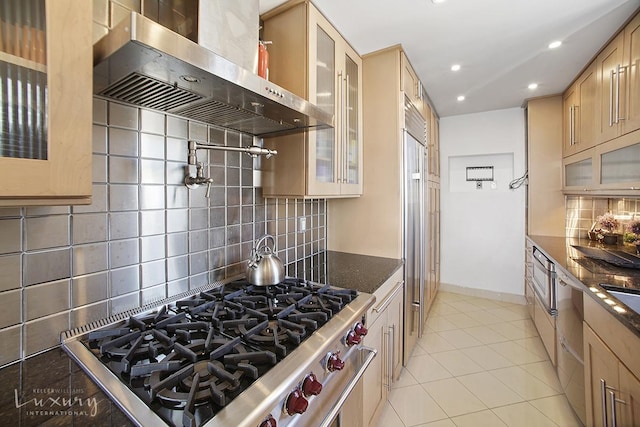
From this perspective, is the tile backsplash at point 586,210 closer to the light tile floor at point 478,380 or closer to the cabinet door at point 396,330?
the light tile floor at point 478,380

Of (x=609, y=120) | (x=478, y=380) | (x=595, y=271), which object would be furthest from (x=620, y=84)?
(x=478, y=380)

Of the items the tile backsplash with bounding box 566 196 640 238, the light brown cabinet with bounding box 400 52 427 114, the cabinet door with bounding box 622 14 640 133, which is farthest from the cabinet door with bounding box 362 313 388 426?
the tile backsplash with bounding box 566 196 640 238

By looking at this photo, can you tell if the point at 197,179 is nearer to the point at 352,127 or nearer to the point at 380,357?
the point at 352,127

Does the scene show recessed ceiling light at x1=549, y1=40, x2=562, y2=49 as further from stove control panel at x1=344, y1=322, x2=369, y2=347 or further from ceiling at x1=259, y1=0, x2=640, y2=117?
stove control panel at x1=344, y1=322, x2=369, y2=347

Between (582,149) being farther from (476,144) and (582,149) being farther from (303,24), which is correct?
(303,24)

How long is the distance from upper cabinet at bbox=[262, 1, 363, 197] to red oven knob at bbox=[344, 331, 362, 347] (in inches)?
28.1

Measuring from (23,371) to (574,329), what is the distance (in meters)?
2.45

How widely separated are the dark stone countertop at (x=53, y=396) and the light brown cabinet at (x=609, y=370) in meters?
1.66

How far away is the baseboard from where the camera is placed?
3.45 meters

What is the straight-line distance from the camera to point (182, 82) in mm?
829

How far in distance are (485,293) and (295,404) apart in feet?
12.1

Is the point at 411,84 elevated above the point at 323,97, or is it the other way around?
the point at 411,84

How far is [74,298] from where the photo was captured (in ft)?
2.91

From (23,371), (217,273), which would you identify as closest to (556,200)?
(217,273)
